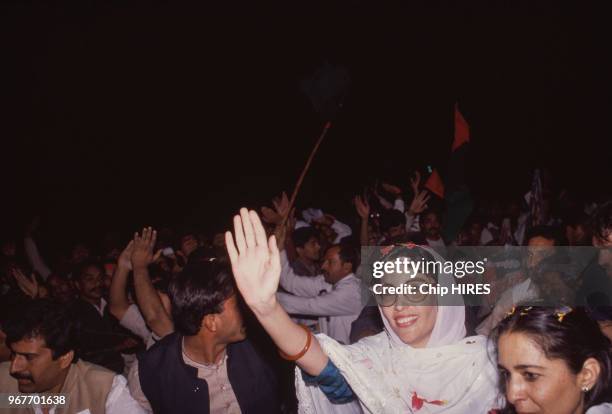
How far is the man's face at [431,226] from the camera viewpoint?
5.82m

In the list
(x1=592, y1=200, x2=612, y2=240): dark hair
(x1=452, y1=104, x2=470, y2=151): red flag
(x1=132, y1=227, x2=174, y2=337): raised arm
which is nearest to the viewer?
(x1=592, y1=200, x2=612, y2=240): dark hair

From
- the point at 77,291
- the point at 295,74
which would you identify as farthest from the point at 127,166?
the point at 77,291

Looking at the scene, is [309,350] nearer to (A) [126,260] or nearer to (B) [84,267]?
(A) [126,260]

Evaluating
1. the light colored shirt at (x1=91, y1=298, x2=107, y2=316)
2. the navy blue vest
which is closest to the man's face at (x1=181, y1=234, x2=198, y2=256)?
the light colored shirt at (x1=91, y1=298, x2=107, y2=316)

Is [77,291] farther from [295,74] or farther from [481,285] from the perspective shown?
[295,74]

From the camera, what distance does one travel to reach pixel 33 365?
2.12m

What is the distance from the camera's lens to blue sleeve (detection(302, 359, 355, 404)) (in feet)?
6.45

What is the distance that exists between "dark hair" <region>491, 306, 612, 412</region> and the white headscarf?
38 cm

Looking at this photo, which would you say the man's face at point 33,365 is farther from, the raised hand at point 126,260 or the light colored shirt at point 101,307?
the light colored shirt at point 101,307

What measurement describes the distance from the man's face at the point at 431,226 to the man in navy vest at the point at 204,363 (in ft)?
12.6

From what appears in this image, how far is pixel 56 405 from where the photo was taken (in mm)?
2182

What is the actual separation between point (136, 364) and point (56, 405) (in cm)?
36

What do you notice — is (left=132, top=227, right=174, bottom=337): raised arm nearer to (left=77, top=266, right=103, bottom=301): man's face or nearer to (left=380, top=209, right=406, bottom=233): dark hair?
(left=77, top=266, right=103, bottom=301): man's face

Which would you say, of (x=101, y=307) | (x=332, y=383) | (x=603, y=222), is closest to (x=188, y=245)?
(x=101, y=307)
